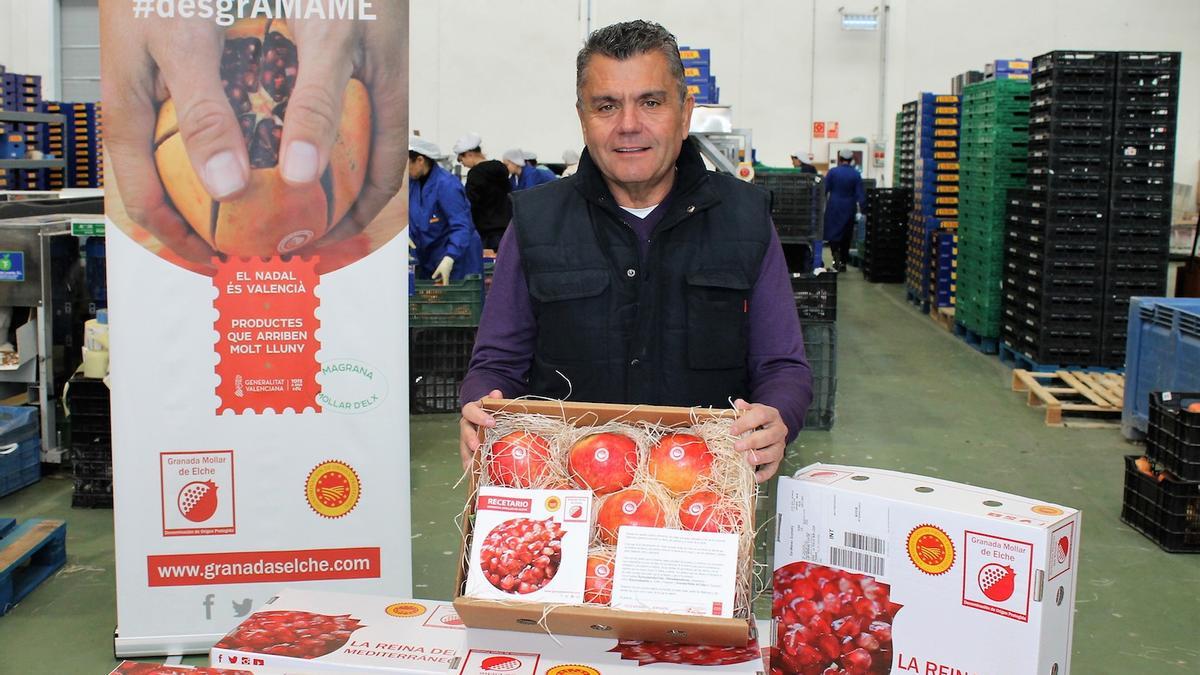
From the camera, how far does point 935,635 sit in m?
2.14

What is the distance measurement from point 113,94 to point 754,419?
97.3 inches

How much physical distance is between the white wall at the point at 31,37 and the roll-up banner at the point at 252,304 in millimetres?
19395

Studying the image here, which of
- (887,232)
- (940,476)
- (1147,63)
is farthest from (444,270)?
(887,232)

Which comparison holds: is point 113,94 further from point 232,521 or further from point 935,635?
point 935,635

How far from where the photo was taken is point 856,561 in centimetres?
220

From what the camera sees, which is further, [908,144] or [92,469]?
[908,144]

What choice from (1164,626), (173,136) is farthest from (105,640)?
(1164,626)

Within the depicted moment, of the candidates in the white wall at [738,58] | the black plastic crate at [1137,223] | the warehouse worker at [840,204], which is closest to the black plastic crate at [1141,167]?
the black plastic crate at [1137,223]

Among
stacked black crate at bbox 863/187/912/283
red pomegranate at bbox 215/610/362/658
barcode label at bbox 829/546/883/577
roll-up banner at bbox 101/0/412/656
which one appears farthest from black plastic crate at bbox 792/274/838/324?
stacked black crate at bbox 863/187/912/283

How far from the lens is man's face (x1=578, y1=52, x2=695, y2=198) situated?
84.1 inches

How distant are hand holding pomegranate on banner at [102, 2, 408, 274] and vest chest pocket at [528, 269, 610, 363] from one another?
4.67ft

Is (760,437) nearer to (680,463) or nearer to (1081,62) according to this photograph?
(680,463)

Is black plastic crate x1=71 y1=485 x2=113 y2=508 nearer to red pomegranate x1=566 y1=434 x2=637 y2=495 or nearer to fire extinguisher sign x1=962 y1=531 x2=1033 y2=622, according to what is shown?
red pomegranate x1=566 y1=434 x2=637 y2=495

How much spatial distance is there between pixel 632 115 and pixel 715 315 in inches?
17.2
